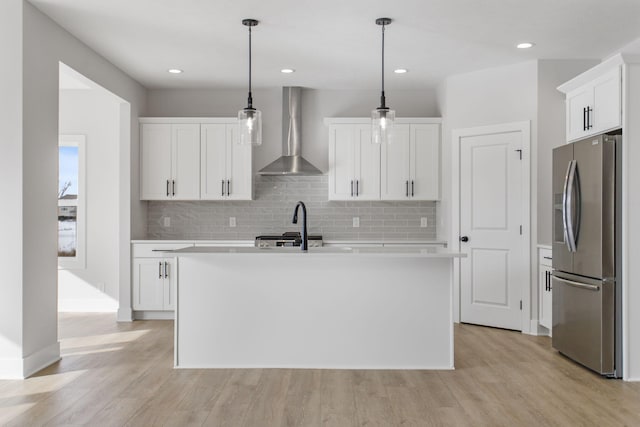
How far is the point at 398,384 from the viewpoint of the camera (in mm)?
3607

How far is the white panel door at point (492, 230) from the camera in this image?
5.39 m

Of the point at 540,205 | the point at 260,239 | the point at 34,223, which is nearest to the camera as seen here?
the point at 34,223

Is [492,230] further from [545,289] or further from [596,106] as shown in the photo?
[596,106]

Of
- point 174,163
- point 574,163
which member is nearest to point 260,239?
point 174,163

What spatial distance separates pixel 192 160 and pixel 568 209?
4.00 meters

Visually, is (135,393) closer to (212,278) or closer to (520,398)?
(212,278)

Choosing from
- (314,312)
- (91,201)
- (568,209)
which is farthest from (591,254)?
(91,201)

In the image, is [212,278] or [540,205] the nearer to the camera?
[212,278]

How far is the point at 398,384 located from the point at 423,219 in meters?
3.20

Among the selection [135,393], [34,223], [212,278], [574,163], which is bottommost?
[135,393]

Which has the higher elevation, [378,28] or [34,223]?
[378,28]

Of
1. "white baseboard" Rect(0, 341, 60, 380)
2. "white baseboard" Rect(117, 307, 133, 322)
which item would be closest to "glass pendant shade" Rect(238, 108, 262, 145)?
"white baseboard" Rect(0, 341, 60, 380)

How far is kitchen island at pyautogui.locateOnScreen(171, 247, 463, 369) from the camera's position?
3971mm

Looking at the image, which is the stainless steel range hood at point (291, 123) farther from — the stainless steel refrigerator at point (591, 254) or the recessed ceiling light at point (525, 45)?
the stainless steel refrigerator at point (591, 254)
